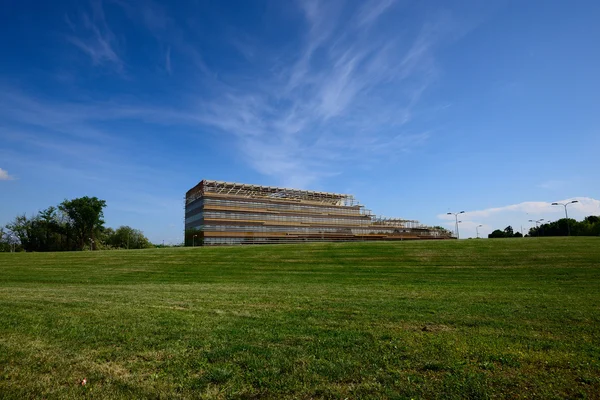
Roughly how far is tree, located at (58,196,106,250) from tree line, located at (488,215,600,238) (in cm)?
11264

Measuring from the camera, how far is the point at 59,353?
21.7ft

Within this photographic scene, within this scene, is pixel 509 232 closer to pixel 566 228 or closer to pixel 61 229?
pixel 566 228

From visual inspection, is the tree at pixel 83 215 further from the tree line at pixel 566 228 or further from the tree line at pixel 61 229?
the tree line at pixel 566 228

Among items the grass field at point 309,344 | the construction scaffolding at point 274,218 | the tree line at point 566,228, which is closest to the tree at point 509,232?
the tree line at point 566,228

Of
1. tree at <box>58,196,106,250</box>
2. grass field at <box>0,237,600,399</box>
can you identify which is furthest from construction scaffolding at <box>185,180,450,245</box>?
grass field at <box>0,237,600,399</box>

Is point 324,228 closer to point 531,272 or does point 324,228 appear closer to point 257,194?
point 257,194

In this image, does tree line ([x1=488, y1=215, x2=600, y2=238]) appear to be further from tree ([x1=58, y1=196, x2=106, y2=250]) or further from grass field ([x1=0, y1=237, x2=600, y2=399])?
tree ([x1=58, y1=196, x2=106, y2=250])

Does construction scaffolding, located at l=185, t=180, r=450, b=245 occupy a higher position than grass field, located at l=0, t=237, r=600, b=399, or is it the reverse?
construction scaffolding, located at l=185, t=180, r=450, b=245

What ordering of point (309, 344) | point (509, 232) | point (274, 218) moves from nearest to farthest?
point (309, 344) < point (274, 218) < point (509, 232)

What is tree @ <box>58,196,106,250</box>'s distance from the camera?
2975 inches

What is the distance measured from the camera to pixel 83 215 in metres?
75.5

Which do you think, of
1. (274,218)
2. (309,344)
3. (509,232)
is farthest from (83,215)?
(509,232)

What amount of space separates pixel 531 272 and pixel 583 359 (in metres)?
19.2

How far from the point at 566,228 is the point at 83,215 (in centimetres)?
13652
